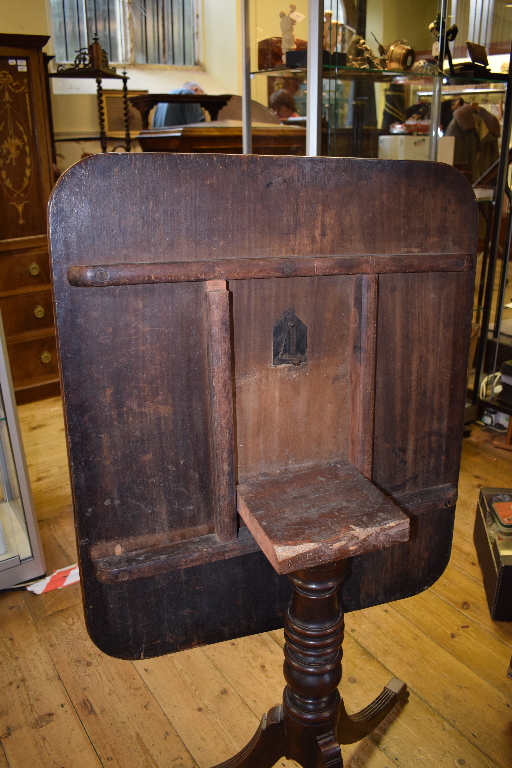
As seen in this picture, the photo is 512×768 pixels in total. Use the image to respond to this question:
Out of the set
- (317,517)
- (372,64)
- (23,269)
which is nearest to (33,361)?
(23,269)

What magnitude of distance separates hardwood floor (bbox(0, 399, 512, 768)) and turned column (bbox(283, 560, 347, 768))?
36 centimetres

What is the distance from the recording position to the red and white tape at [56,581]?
1873mm

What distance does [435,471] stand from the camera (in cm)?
104

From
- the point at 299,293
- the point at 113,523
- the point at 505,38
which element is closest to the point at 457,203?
the point at 299,293

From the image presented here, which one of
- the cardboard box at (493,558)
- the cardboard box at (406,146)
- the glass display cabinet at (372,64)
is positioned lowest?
the cardboard box at (493,558)

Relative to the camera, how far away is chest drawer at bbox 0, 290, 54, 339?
319 centimetres

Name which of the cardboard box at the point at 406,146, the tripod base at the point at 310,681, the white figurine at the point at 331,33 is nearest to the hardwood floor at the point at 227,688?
the tripod base at the point at 310,681

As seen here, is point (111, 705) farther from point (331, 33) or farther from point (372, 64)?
point (372, 64)

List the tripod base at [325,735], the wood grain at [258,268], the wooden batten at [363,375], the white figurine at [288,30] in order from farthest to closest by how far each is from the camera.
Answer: the white figurine at [288,30]
the tripod base at [325,735]
the wooden batten at [363,375]
the wood grain at [258,268]

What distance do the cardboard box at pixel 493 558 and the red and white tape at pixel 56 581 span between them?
1.20 m

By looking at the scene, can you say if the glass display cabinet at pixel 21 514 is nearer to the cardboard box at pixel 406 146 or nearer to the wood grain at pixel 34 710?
the wood grain at pixel 34 710

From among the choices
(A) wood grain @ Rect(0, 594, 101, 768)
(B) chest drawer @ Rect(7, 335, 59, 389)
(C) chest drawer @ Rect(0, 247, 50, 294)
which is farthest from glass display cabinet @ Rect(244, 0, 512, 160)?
(B) chest drawer @ Rect(7, 335, 59, 389)

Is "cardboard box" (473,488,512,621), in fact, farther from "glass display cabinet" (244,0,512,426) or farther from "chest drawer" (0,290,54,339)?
"chest drawer" (0,290,54,339)

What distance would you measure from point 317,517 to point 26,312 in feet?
9.17
